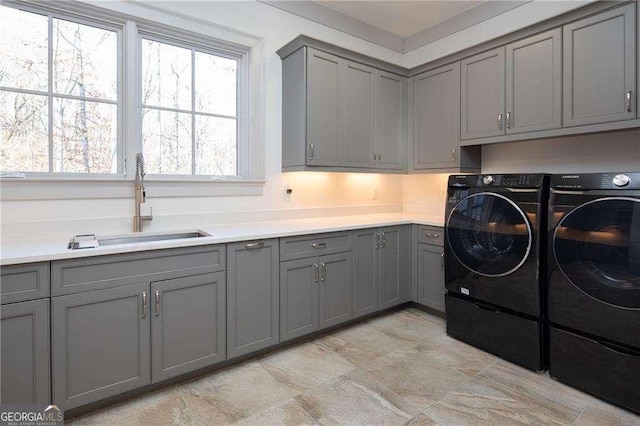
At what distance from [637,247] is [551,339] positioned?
75 centimetres

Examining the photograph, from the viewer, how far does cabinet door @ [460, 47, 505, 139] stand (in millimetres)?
2848

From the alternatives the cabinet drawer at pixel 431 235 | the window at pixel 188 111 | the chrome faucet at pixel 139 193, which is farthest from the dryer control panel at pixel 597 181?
the chrome faucet at pixel 139 193

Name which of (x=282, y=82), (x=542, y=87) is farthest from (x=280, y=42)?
(x=542, y=87)

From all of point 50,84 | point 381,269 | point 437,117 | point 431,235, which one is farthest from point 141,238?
point 437,117

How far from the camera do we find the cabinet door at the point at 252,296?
7.36 ft

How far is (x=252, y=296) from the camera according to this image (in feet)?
7.65

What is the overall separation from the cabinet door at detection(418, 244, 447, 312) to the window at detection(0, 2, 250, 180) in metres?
1.75

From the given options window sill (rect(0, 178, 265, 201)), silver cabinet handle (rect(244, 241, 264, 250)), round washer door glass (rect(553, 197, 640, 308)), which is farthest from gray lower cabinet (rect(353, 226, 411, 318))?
round washer door glass (rect(553, 197, 640, 308))

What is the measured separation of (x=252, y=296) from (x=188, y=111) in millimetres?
1504

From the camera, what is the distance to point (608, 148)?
101 inches

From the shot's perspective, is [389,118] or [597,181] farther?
[389,118]

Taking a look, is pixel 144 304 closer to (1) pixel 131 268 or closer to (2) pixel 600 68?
(1) pixel 131 268

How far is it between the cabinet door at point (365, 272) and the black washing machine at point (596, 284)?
128cm

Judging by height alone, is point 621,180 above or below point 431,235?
above
